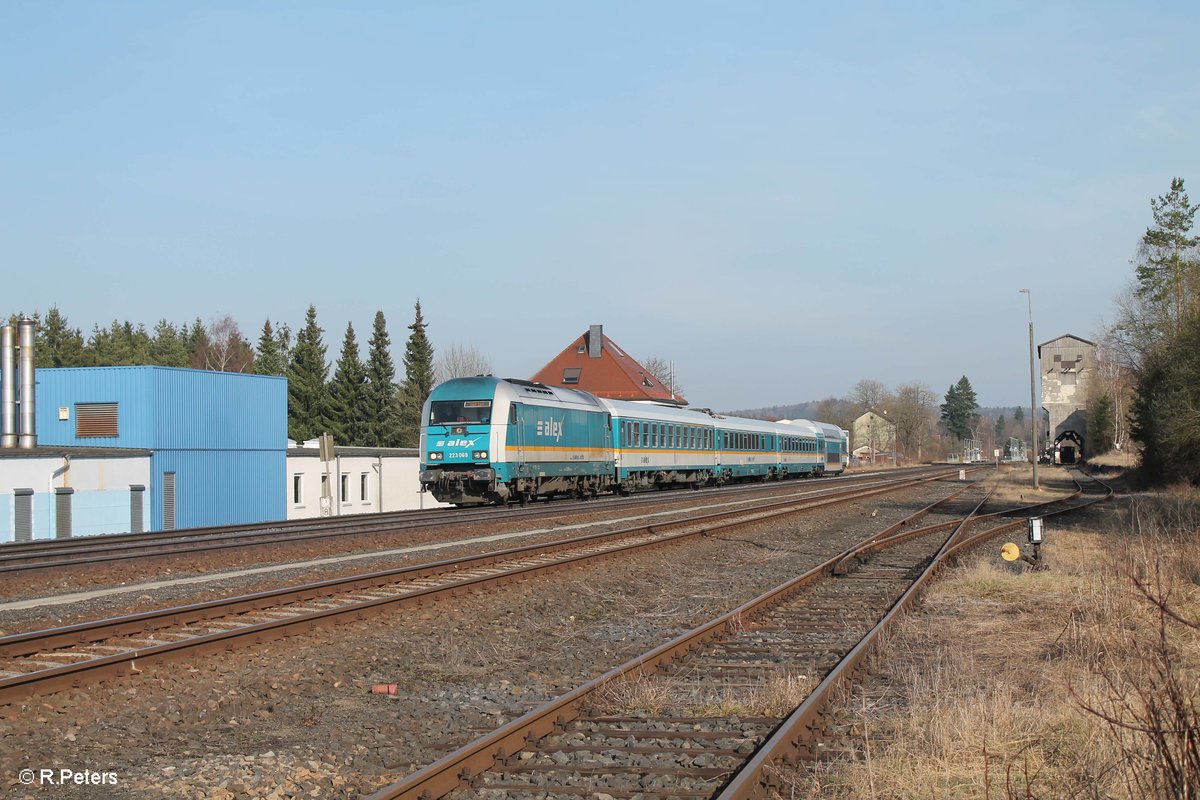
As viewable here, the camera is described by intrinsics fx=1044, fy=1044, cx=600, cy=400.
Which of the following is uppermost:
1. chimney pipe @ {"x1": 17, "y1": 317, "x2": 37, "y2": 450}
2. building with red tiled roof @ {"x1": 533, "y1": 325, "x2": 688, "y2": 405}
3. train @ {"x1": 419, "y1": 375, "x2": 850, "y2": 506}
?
building with red tiled roof @ {"x1": 533, "y1": 325, "x2": 688, "y2": 405}

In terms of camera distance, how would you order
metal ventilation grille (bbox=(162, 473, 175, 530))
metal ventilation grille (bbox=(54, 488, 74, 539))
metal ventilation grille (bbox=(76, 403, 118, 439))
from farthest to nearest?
metal ventilation grille (bbox=(76, 403, 118, 439)) → metal ventilation grille (bbox=(162, 473, 175, 530)) → metal ventilation grille (bbox=(54, 488, 74, 539))

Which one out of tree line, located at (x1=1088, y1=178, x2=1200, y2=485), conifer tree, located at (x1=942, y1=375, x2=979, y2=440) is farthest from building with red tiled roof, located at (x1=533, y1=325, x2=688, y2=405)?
conifer tree, located at (x1=942, y1=375, x2=979, y2=440)

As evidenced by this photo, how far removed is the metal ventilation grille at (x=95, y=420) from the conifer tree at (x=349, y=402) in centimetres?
4293

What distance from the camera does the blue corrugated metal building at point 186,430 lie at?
117 ft

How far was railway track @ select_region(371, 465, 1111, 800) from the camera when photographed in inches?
211

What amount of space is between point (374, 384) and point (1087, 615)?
7538 cm

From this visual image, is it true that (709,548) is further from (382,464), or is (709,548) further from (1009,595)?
(382,464)

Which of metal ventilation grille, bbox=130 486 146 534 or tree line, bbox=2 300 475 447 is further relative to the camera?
tree line, bbox=2 300 475 447

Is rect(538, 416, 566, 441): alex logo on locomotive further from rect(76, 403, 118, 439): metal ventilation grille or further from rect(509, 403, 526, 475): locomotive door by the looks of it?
rect(76, 403, 118, 439): metal ventilation grille

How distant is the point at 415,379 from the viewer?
274 ft

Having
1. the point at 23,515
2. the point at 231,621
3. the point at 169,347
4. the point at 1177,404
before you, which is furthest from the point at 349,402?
the point at 231,621

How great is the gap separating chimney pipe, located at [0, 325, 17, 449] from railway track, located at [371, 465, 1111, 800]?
34.8 metres

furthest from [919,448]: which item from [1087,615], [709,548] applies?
[1087,615]

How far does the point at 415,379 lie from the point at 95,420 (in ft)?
153
